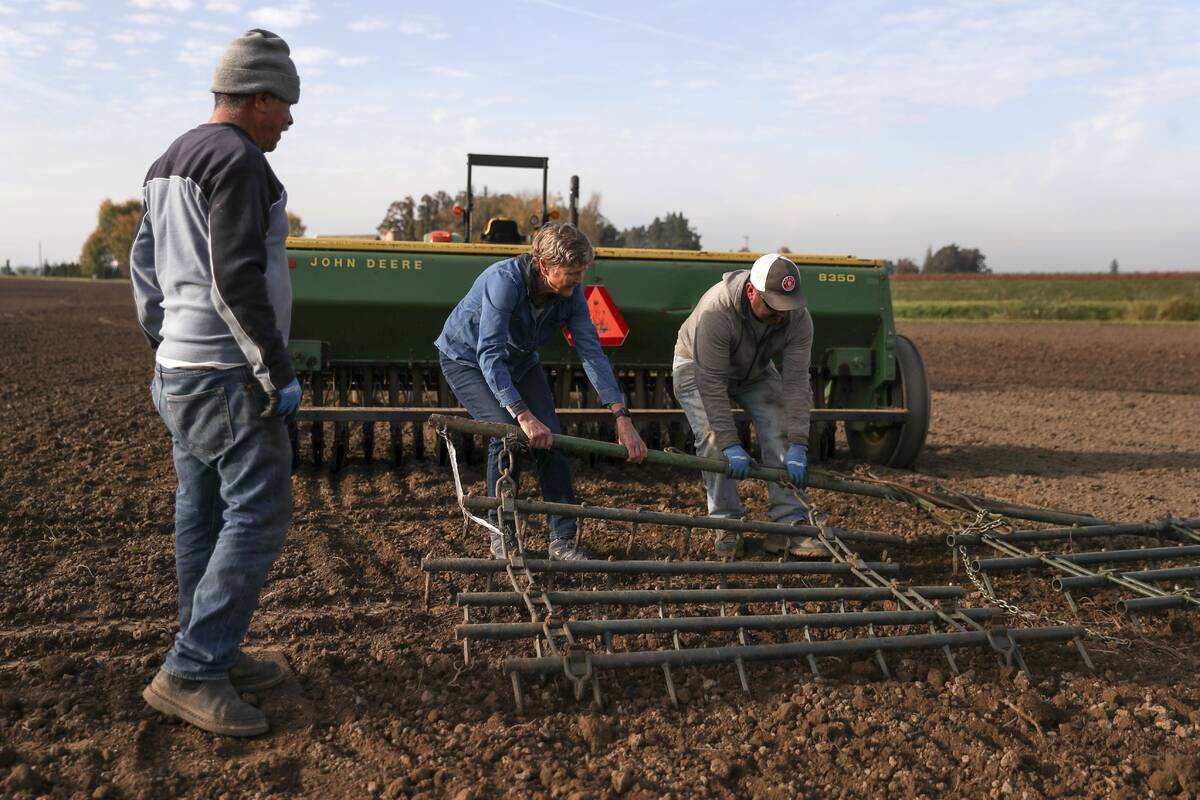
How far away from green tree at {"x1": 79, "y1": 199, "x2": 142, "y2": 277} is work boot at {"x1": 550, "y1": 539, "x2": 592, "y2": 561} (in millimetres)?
98589

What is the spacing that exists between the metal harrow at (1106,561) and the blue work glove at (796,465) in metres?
0.75

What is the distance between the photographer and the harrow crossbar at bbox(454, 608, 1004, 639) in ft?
11.8

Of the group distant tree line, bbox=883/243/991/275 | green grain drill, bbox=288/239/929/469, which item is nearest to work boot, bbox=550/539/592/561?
green grain drill, bbox=288/239/929/469

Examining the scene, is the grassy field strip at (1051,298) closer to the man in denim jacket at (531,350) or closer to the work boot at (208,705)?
the man in denim jacket at (531,350)

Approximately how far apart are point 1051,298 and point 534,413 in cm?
3190

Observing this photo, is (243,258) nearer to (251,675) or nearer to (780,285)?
(251,675)

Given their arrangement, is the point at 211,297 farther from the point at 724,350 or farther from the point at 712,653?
the point at 724,350

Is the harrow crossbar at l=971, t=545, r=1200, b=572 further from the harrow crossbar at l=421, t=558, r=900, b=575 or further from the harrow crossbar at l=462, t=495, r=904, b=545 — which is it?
the harrow crossbar at l=421, t=558, r=900, b=575

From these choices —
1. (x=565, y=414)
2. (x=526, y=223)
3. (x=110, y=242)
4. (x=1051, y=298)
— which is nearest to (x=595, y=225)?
(x=526, y=223)

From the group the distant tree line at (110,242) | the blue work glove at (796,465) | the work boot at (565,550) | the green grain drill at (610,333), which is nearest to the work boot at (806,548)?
the blue work glove at (796,465)

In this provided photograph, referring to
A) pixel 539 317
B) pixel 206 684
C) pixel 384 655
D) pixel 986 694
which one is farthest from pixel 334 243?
pixel 986 694

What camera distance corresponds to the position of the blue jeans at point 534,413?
16.8ft

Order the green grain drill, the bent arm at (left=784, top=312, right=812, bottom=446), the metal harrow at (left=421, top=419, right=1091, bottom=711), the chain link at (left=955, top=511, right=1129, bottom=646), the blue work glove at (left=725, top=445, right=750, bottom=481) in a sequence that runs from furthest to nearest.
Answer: the green grain drill
the bent arm at (left=784, top=312, right=812, bottom=446)
the blue work glove at (left=725, top=445, right=750, bottom=481)
the chain link at (left=955, top=511, right=1129, bottom=646)
the metal harrow at (left=421, top=419, right=1091, bottom=711)

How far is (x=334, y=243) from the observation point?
24.2 ft
